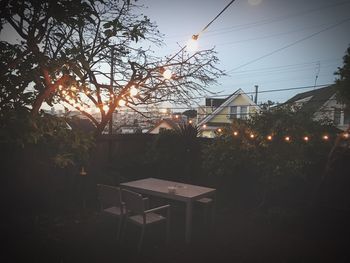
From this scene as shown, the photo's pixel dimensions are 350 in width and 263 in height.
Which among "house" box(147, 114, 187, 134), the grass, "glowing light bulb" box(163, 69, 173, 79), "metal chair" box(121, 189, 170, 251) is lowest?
the grass

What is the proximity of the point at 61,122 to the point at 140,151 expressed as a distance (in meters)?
3.81

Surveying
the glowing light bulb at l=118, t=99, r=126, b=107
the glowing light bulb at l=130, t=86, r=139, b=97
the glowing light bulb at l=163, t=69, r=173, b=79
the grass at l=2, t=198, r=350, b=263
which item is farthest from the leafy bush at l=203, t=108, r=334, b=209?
the glowing light bulb at l=118, t=99, r=126, b=107

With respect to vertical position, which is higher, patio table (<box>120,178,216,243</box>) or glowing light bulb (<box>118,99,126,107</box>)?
glowing light bulb (<box>118,99,126,107</box>)

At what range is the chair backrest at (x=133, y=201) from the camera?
10.5ft

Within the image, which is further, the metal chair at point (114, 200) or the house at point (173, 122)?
the house at point (173, 122)

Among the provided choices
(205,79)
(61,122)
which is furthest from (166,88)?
(61,122)

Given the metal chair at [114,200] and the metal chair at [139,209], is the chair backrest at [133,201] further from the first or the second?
the metal chair at [114,200]

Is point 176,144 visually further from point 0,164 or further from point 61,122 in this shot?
point 0,164

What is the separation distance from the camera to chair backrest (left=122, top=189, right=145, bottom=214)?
320 centimetres

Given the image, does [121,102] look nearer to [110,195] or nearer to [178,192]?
[110,195]

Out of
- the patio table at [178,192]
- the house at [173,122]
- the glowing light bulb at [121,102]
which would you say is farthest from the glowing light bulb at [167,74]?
A: the patio table at [178,192]

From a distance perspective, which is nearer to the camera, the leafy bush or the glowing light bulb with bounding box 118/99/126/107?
the leafy bush

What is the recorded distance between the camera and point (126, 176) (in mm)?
6348

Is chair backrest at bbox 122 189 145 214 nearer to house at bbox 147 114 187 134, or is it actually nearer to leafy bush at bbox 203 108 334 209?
leafy bush at bbox 203 108 334 209
